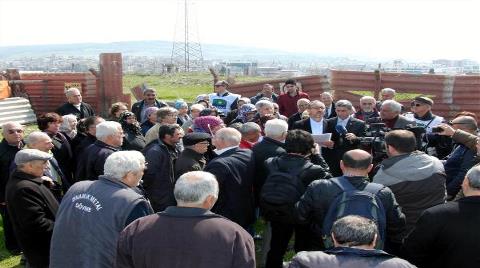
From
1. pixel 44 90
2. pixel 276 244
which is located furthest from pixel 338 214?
pixel 44 90

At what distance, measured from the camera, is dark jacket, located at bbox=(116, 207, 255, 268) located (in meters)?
3.12

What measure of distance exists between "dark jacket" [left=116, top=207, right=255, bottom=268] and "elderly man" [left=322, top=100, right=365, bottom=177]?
401cm

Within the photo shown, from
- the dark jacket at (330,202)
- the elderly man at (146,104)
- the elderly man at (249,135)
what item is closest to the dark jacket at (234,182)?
the elderly man at (249,135)

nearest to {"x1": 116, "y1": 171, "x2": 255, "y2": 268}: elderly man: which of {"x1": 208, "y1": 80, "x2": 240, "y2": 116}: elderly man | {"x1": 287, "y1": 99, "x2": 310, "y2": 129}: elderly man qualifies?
{"x1": 287, "y1": 99, "x2": 310, "y2": 129}: elderly man

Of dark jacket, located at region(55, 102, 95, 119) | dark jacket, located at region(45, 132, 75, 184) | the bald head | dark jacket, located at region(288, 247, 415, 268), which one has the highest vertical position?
the bald head

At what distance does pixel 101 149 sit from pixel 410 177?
125 inches

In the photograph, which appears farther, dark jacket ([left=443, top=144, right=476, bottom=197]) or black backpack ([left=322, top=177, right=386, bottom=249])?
dark jacket ([left=443, top=144, right=476, bottom=197])

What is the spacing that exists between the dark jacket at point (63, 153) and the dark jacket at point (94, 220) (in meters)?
3.03

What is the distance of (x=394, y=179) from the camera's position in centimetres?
443

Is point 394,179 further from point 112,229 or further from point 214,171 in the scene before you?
point 112,229

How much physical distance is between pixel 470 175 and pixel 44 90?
52.6 ft

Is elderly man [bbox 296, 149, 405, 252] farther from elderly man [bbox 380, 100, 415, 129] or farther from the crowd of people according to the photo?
elderly man [bbox 380, 100, 415, 129]

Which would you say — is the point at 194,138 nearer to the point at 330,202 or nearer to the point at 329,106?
the point at 330,202

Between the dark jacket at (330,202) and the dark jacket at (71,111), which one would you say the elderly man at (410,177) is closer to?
the dark jacket at (330,202)
